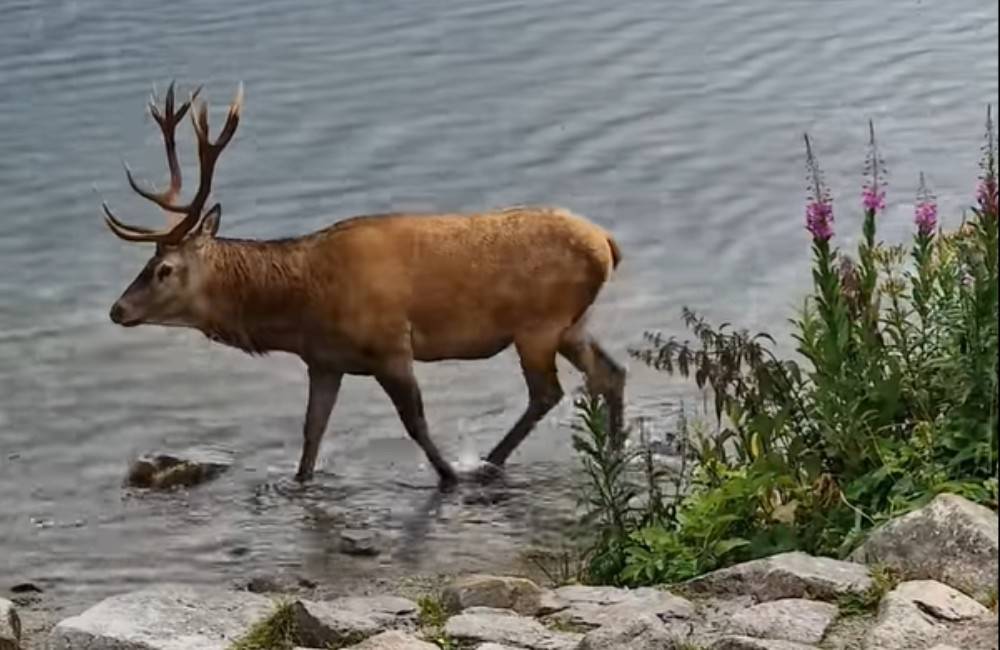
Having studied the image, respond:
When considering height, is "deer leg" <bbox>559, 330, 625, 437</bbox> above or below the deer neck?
below

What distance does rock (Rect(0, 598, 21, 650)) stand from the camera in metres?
4.26

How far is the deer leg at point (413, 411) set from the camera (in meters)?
6.27

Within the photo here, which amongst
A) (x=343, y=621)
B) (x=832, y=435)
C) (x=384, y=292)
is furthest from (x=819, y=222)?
(x=384, y=292)

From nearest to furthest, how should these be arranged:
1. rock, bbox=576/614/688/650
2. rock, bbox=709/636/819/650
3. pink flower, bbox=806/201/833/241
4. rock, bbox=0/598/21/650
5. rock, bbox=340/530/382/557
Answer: rock, bbox=709/636/819/650, rock, bbox=576/614/688/650, rock, bbox=0/598/21/650, pink flower, bbox=806/201/833/241, rock, bbox=340/530/382/557

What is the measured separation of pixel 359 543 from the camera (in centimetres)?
578

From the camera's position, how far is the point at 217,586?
5.45 metres

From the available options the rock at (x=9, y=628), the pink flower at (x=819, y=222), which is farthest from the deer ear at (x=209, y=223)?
the pink flower at (x=819, y=222)

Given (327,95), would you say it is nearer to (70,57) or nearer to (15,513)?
(70,57)

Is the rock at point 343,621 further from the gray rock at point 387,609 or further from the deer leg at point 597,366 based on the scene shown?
the deer leg at point 597,366

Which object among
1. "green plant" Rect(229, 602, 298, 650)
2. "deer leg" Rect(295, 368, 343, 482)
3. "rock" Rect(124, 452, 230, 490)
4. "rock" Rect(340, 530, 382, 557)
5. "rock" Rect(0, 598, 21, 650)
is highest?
"green plant" Rect(229, 602, 298, 650)

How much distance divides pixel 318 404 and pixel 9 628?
219 cm

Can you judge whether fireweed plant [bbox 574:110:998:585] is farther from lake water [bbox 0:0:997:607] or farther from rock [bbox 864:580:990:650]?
lake water [bbox 0:0:997:607]

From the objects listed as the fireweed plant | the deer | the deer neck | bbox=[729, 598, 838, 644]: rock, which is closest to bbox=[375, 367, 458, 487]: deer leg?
the deer

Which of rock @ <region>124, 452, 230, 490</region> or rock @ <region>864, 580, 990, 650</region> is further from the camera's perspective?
rock @ <region>124, 452, 230, 490</region>
